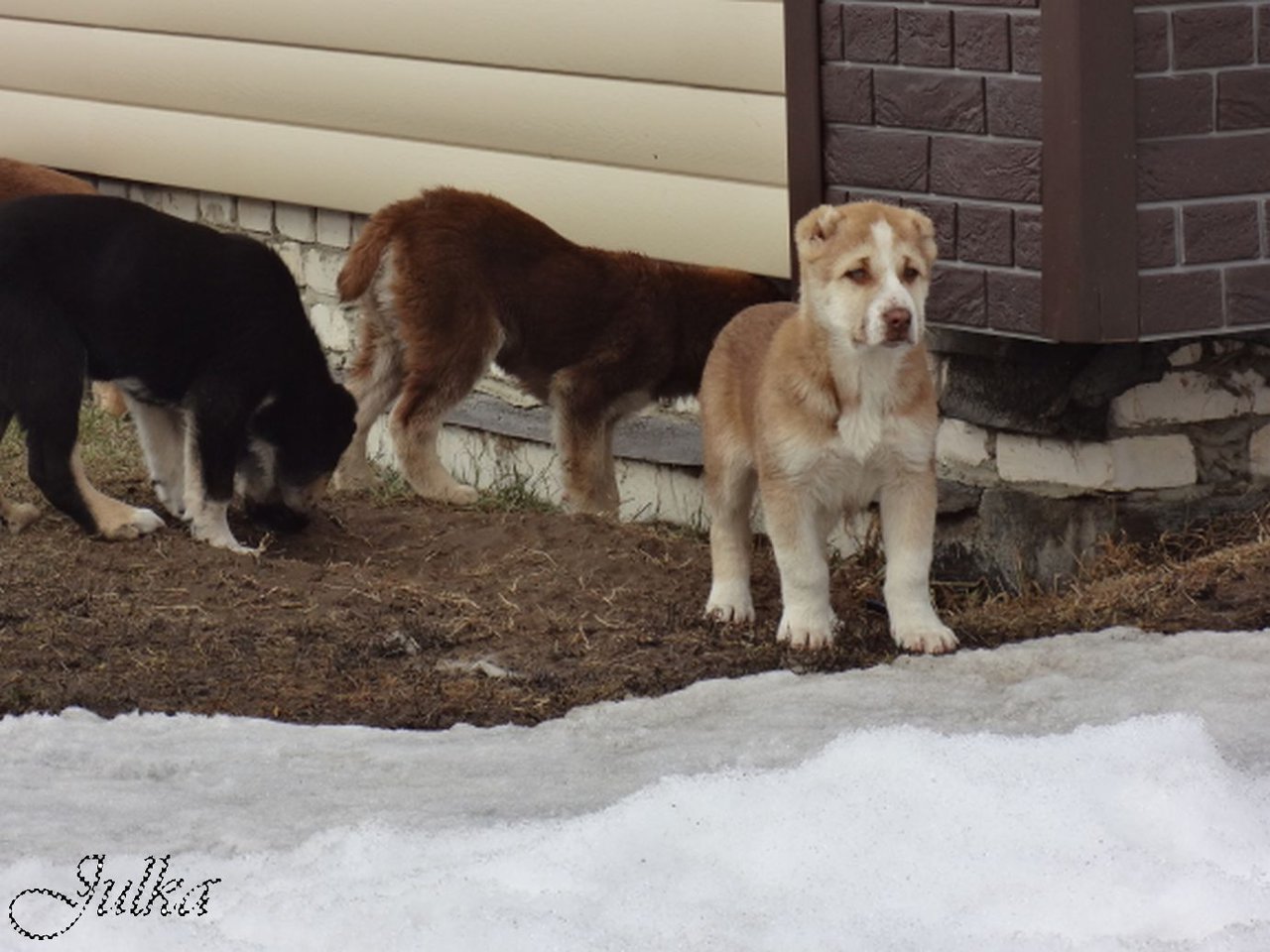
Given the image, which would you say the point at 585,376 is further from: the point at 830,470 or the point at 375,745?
the point at 375,745

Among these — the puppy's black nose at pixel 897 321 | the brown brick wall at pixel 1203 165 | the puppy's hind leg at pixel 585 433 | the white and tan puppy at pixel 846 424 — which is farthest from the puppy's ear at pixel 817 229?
the puppy's hind leg at pixel 585 433

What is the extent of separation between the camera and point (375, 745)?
605cm

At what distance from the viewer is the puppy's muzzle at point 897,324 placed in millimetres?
6410

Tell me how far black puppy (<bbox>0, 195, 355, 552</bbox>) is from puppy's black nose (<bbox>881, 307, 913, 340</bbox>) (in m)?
2.68

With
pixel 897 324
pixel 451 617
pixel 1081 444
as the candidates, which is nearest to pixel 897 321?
pixel 897 324

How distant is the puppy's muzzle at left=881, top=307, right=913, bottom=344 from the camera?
6410 mm

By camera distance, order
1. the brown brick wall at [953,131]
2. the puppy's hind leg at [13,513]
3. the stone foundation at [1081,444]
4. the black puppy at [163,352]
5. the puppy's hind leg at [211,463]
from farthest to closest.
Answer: the puppy's hind leg at [13,513]
the puppy's hind leg at [211,463]
the black puppy at [163,352]
the stone foundation at [1081,444]
the brown brick wall at [953,131]

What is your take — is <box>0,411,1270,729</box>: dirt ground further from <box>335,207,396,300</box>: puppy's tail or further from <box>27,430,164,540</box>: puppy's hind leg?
<box>335,207,396,300</box>: puppy's tail

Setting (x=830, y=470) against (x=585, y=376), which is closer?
(x=830, y=470)

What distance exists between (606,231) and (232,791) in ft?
13.1

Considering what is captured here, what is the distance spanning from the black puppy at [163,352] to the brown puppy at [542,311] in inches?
20.7

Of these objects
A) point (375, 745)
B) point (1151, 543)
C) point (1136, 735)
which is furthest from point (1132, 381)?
point (375, 745)

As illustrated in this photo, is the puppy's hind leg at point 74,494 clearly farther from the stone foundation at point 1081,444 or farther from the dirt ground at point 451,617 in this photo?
the stone foundation at point 1081,444

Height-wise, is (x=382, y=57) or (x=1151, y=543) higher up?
(x=382, y=57)
